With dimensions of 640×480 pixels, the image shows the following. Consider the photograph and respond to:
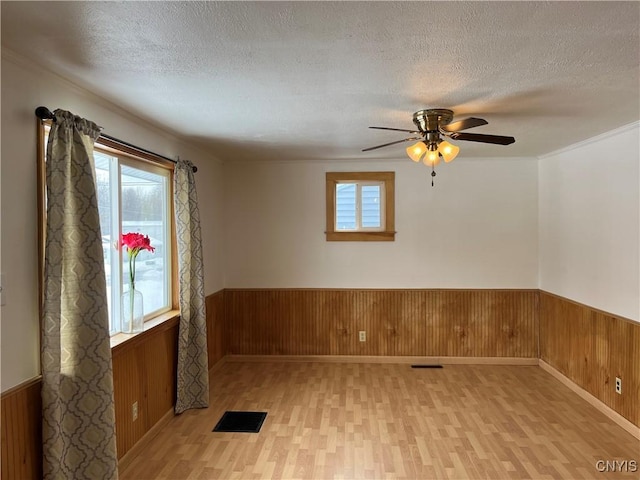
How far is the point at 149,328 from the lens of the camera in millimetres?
3170

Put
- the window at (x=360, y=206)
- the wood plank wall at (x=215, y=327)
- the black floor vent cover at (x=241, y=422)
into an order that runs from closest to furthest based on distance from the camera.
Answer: the black floor vent cover at (x=241, y=422) < the wood plank wall at (x=215, y=327) < the window at (x=360, y=206)

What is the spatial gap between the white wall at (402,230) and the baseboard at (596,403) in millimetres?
966

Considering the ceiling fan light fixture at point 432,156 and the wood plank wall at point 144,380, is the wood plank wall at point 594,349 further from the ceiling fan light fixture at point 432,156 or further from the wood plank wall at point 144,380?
the wood plank wall at point 144,380

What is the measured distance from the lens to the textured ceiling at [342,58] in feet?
5.05

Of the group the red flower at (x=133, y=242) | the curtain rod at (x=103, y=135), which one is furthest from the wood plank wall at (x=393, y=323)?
the curtain rod at (x=103, y=135)

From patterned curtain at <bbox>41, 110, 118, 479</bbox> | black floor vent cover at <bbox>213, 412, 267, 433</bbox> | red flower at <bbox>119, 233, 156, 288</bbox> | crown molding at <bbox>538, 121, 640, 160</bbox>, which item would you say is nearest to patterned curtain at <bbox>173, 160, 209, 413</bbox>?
black floor vent cover at <bbox>213, 412, 267, 433</bbox>

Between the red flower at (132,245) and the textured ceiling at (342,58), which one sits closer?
the textured ceiling at (342,58)

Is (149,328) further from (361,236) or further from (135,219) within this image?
(361,236)

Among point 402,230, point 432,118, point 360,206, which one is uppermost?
point 432,118

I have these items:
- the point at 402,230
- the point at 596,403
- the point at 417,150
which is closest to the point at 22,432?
the point at 417,150

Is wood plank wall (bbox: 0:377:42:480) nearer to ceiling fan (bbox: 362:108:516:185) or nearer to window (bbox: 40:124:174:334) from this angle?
window (bbox: 40:124:174:334)

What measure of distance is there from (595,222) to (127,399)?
397 centimetres

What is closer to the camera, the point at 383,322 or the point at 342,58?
the point at 342,58

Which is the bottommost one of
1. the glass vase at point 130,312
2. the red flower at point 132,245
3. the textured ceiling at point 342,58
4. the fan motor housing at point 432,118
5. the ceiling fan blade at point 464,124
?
the glass vase at point 130,312
